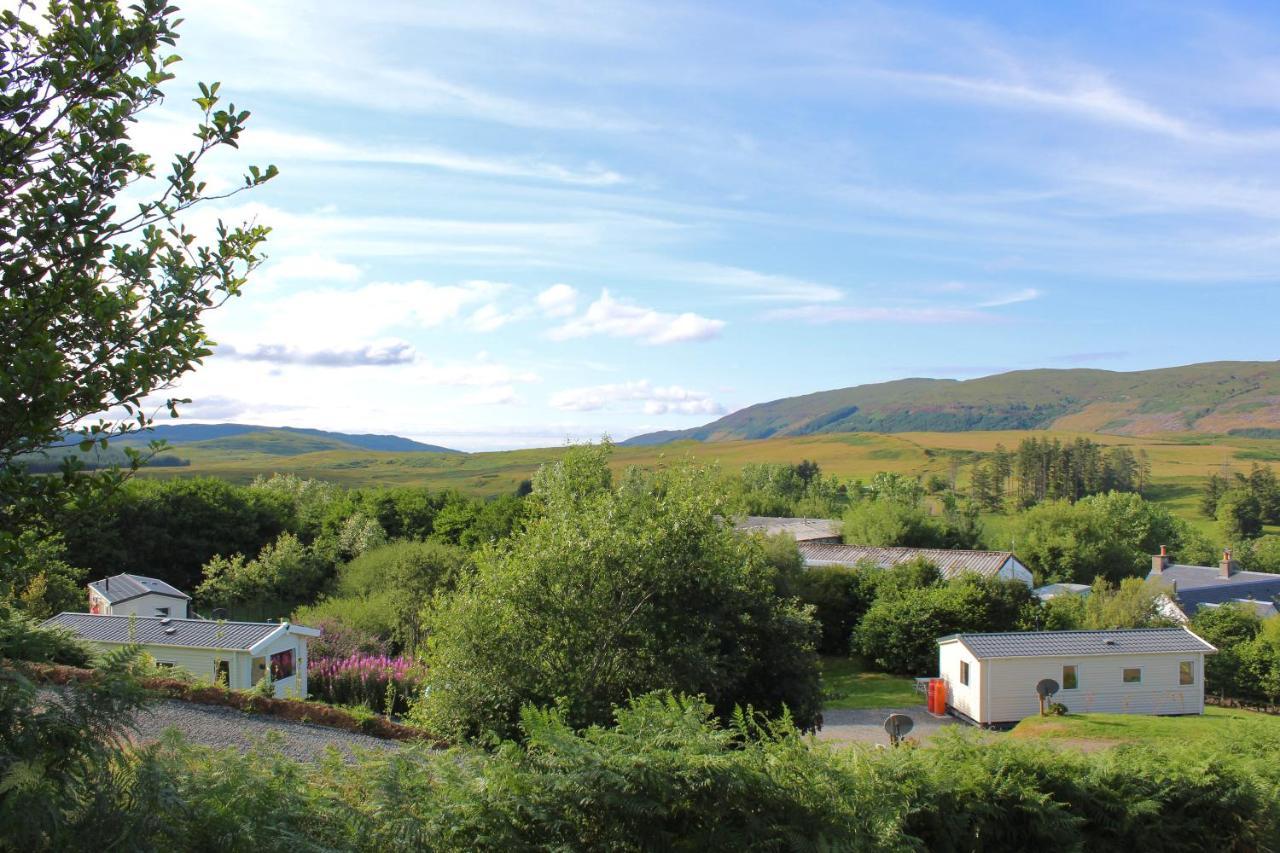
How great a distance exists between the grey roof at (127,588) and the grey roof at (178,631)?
951 centimetres

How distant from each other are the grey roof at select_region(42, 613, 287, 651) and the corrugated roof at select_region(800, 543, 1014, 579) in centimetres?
2678

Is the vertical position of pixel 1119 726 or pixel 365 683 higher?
pixel 365 683

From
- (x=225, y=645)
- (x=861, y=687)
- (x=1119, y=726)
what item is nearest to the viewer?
(x=225, y=645)

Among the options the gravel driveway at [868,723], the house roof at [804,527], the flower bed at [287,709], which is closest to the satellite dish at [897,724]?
the flower bed at [287,709]

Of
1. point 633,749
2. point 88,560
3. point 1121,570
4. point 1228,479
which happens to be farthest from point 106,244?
point 1228,479

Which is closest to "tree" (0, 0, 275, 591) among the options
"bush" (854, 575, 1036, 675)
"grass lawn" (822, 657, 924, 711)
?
"grass lawn" (822, 657, 924, 711)

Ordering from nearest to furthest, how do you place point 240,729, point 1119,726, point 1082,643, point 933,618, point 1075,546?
point 240,729, point 1119,726, point 1082,643, point 933,618, point 1075,546

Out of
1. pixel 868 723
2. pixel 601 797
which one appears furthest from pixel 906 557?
pixel 601 797

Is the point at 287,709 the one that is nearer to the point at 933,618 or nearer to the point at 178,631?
the point at 178,631

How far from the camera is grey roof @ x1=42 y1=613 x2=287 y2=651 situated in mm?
21562

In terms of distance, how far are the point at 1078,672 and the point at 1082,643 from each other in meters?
0.94

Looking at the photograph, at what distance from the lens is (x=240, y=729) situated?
1392 cm

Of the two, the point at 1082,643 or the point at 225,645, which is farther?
the point at 1082,643

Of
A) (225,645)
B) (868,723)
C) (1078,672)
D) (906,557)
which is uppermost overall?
(225,645)
